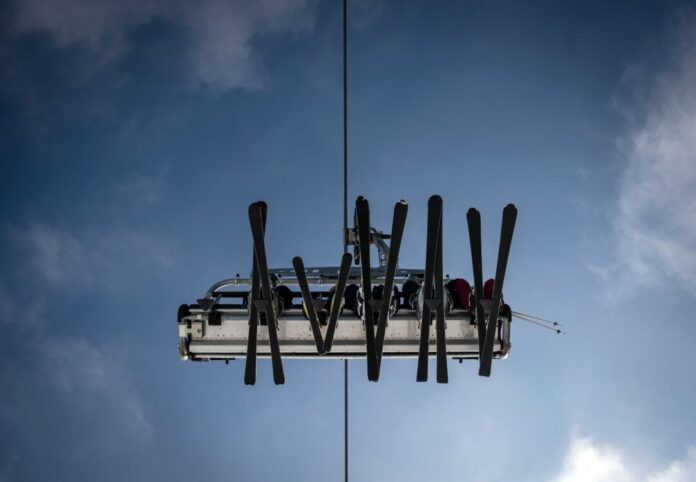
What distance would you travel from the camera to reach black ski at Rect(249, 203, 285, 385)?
12.4ft

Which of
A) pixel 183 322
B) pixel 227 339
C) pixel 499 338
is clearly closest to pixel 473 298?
pixel 499 338

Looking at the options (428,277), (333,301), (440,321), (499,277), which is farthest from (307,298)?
(499,277)

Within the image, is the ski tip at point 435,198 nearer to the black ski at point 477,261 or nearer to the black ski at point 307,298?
the black ski at point 477,261

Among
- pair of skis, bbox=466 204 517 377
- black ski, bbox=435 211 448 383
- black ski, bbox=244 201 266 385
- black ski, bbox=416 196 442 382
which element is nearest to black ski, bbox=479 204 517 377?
pair of skis, bbox=466 204 517 377

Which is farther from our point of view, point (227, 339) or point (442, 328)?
point (227, 339)

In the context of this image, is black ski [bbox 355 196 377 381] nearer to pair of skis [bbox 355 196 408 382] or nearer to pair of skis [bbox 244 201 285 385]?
pair of skis [bbox 355 196 408 382]

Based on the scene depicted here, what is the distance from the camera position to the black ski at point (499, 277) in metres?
3.81

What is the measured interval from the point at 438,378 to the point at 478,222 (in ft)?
4.27

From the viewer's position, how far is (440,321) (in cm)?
409

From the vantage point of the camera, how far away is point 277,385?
14.5ft

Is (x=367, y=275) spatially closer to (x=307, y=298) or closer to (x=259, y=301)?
(x=307, y=298)

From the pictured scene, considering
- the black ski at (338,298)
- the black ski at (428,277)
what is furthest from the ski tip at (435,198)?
the black ski at (338,298)

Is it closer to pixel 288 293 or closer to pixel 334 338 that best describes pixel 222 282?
pixel 288 293

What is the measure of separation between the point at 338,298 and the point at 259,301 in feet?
1.94
